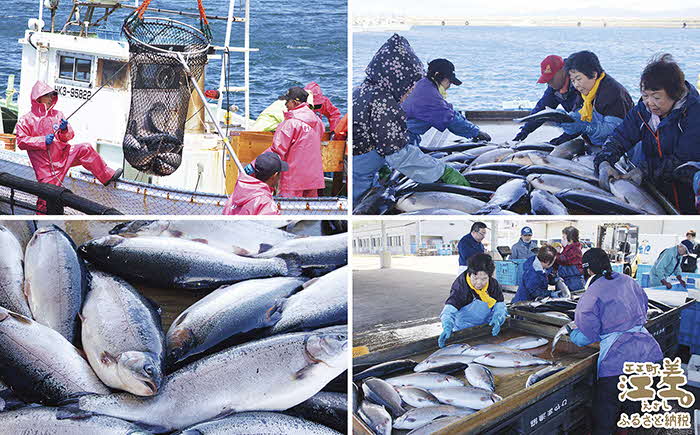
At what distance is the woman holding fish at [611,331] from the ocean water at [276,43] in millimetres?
14494

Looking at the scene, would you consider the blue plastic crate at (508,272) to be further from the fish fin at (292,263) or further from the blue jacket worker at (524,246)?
the fish fin at (292,263)

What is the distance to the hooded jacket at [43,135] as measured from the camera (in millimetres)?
4883

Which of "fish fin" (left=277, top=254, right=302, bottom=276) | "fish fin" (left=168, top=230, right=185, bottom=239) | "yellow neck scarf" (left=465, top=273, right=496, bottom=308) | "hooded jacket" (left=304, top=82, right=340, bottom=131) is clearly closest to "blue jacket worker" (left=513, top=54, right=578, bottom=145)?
"yellow neck scarf" (left=465, top=273, right=496, bottom=308)

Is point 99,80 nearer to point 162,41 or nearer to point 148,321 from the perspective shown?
point 162,41

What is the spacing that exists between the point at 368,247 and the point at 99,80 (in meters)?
5.87

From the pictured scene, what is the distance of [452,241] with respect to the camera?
3395 mm

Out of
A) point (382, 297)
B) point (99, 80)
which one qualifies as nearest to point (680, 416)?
point (382, 297)

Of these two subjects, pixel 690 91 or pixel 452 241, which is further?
pixel 452 241

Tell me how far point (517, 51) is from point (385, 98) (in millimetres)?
796

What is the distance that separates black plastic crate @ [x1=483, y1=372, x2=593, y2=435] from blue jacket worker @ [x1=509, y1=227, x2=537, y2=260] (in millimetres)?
700

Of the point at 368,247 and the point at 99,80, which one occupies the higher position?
the point at 99,80

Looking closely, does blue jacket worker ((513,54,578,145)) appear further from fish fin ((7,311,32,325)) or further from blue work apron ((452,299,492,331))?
fish fin ((7,311,32,325))

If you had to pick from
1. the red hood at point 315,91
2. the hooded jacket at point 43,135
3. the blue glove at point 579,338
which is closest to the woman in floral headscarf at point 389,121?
the blue glove at point 579,338

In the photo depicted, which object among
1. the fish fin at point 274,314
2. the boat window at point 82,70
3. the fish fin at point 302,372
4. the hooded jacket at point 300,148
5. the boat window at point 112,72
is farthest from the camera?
the boat window at point 82,70
